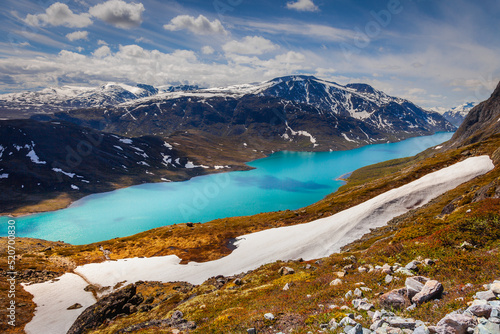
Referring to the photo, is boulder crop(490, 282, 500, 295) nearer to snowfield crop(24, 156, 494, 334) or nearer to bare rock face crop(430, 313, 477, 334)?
bare rock face crop(430, 313, 477, 334)

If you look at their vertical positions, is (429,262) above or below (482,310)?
below

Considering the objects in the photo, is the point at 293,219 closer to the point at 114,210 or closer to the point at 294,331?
the point at 294,331

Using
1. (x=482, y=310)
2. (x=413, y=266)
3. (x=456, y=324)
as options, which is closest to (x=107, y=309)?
(x=413, y=266)

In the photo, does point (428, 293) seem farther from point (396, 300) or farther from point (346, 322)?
point (346, 322)

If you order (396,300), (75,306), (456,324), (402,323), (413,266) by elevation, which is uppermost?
(456,324)

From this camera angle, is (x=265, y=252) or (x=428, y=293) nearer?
(x=428, y=293)

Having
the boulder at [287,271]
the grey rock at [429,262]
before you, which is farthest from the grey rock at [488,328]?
the boulder at [287,271]

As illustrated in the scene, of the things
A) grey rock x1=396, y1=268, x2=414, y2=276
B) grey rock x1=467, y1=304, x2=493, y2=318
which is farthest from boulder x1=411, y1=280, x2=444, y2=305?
grey rock x1=396, y1=268, x2=414, y2=276
